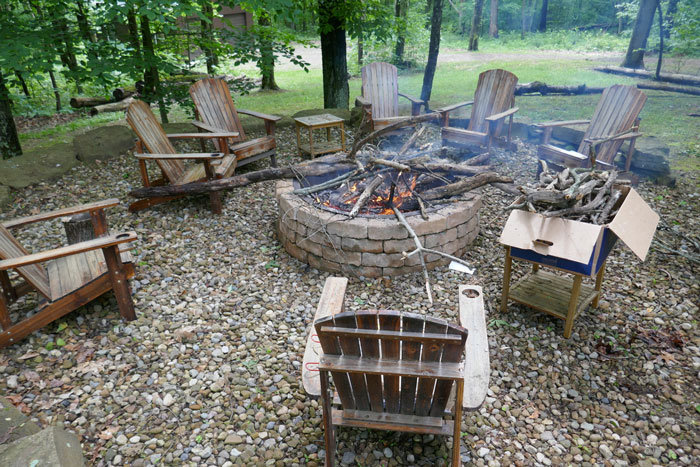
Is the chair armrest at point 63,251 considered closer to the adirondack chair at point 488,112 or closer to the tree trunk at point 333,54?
the adirondack chair at point 488,112

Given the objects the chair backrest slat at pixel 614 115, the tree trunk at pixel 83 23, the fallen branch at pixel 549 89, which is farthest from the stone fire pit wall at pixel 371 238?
the fallen branch at pixel 549 89

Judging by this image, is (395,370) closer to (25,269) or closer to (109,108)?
(25,269)

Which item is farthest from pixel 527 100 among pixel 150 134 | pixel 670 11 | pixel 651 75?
pixel 150 134

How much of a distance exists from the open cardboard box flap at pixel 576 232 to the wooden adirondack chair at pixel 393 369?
1.17 m

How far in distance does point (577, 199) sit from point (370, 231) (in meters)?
1.36

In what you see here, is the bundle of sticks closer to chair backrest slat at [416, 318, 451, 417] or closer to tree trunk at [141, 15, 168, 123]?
chair backrest slat at [416, 318, 451, 417]

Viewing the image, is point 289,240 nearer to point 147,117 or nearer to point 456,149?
point 147,117

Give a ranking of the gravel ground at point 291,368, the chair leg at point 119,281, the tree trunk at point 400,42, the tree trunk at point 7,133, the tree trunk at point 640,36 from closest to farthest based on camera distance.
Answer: the gravel ground at point 291,368
the chair leg at point 119,281
the tree trunk at point 7,133
the tree trunk at point 640,36
the tree trunk at point 400,42

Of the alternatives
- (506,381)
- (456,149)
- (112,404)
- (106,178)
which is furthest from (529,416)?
(106,178)

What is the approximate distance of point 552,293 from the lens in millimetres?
2834

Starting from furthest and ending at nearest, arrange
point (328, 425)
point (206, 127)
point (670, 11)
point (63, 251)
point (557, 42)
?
point (557, 42) < point (670, 11) < point (206, 127) < point (63, 251) < point (328, 425)

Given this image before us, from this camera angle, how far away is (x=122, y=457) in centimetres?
195

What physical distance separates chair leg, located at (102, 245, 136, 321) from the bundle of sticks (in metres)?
2.37

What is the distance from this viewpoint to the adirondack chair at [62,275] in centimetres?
238
